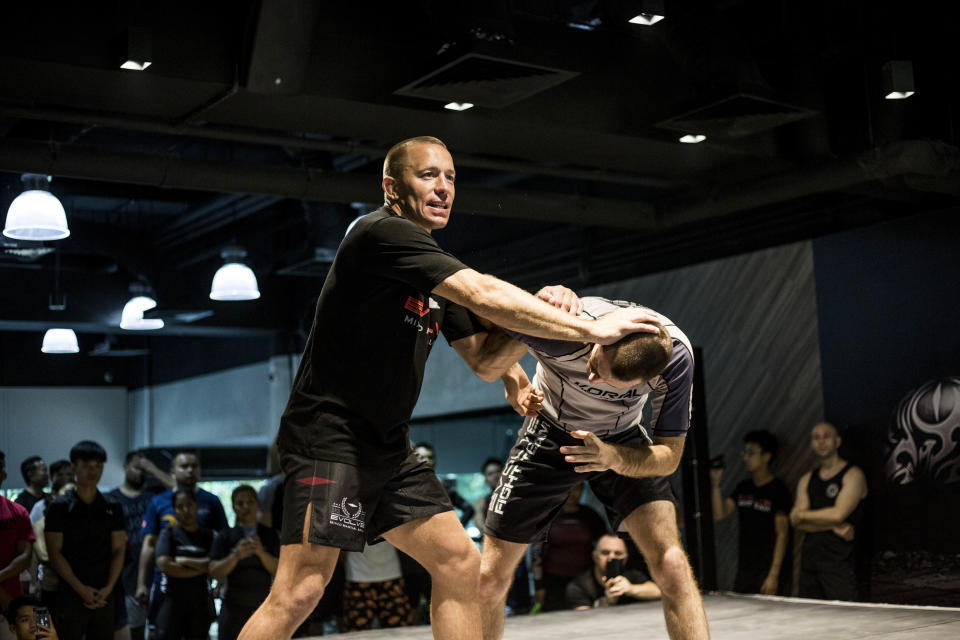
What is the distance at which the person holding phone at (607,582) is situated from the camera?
5.86 metres

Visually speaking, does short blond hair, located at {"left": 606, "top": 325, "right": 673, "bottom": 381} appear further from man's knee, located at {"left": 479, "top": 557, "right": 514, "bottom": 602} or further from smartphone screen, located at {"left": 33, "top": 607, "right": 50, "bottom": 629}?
smartphone screen, located at {"left": 33, "top": 607, "right": 50, "bottom": 629}

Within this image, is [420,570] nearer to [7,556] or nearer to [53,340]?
[7,556]

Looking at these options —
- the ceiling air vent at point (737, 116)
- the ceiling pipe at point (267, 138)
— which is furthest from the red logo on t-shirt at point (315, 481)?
the ceiling air vent at point (737, 116)

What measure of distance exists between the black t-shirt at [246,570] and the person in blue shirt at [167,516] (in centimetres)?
44

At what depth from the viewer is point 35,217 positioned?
599 cm

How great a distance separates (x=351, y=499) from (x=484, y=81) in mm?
2912

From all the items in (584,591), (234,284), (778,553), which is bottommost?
(584,591)

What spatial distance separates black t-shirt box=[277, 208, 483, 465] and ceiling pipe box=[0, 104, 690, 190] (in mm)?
2909

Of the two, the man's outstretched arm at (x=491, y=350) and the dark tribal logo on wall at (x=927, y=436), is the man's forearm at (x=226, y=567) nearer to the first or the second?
the man's outstretched arm at (x=491, y=350)

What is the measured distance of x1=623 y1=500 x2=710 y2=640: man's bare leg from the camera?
3.04 m

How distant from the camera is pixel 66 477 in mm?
7551

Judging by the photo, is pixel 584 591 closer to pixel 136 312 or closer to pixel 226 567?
pixel 226 567

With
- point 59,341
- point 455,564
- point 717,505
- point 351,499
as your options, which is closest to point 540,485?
point 455,564

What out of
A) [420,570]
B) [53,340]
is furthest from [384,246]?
[53,340]
